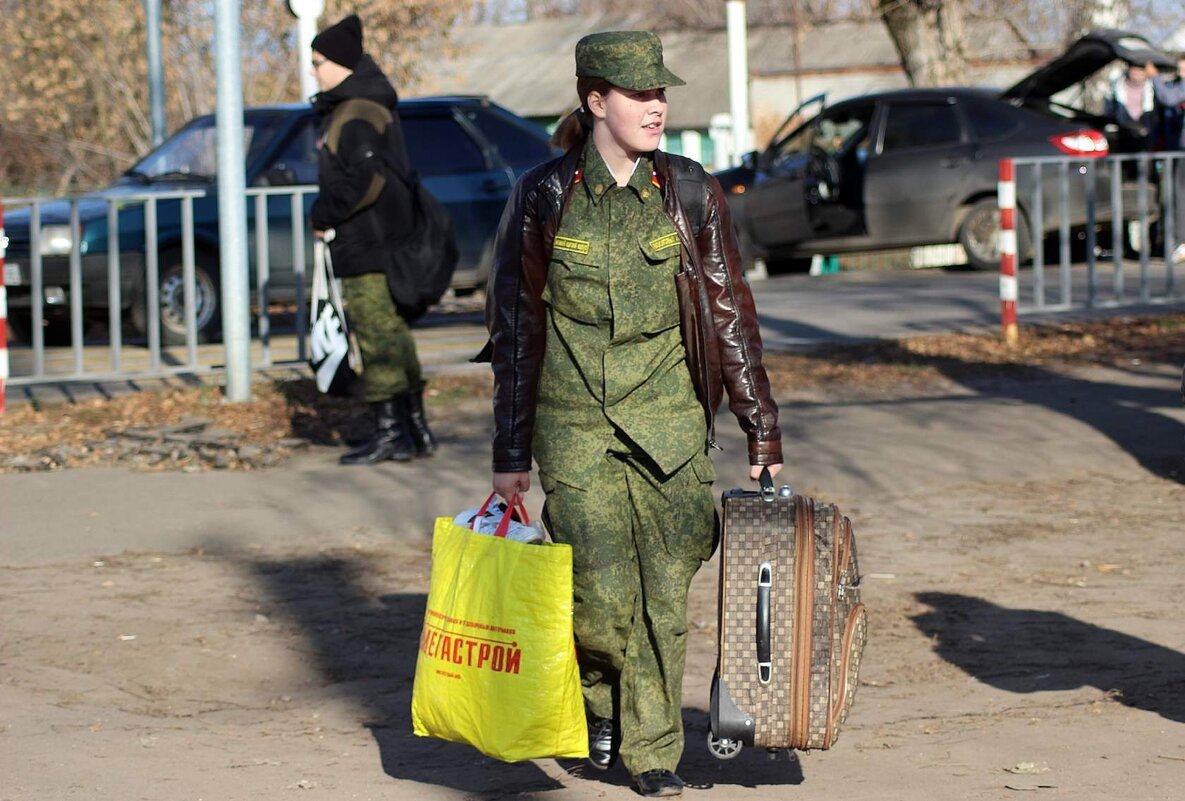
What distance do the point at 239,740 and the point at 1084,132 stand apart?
43.9 ft

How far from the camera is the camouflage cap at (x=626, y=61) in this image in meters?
4.05

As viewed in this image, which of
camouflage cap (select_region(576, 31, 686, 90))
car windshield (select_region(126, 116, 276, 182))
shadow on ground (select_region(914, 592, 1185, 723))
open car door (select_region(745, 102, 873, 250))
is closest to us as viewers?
camouflage cap (select_region(576, 31, 686, 90))

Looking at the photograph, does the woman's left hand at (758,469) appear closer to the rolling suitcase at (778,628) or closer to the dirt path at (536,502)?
the rolling suitcase at (778,628)

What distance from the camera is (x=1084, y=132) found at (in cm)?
1669

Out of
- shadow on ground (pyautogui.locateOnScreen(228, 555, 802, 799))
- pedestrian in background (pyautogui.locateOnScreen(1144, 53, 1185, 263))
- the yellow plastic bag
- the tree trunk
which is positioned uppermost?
the tree trunk

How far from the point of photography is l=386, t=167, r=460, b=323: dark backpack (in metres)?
8.20

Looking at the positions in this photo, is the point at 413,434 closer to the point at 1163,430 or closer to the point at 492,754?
the point at 1163,430

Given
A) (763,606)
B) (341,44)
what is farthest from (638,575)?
(341,44)

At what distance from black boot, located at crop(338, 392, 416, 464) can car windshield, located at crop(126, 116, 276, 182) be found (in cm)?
555

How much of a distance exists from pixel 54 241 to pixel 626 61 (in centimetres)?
894

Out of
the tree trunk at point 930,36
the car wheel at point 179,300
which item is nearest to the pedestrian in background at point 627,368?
the car wheel at point 179,300

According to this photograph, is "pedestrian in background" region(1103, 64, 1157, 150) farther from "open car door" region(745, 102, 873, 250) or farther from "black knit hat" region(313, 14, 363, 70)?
"black knit hat" region(313, 14, 363, 70)

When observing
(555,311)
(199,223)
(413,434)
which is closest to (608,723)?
(555,311)

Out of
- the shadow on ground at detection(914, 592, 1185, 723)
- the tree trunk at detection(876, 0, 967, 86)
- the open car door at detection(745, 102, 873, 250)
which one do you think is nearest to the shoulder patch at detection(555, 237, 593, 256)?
the shadow on ground at detection(914, 592, 1185, 723)
